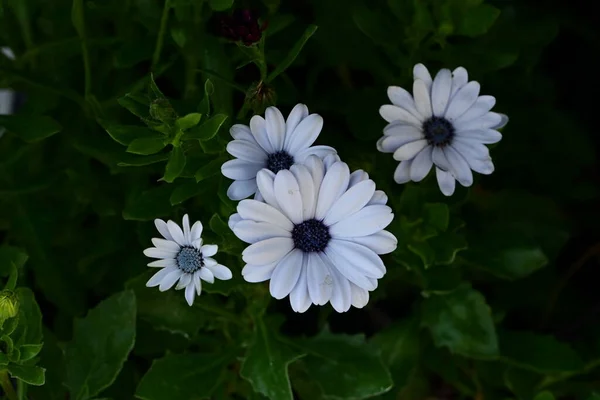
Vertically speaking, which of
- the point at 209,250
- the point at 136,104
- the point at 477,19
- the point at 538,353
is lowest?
the point at 538,353

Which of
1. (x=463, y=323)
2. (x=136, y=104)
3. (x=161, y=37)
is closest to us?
(x=136, y=104)

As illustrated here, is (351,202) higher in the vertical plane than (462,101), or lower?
lower

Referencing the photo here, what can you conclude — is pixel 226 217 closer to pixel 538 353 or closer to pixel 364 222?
pixel 364 222

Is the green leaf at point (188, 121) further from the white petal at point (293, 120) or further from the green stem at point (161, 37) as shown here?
the green stem at point (161, 37)

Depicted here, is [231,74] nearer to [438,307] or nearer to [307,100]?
[307,100]

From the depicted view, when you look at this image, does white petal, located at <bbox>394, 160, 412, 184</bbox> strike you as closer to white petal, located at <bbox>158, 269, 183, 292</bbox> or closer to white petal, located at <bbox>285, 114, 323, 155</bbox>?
white petal, located at <bbox>285, 114, 323, 155</bbox>

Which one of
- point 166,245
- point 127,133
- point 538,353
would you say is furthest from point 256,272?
point 538,353
